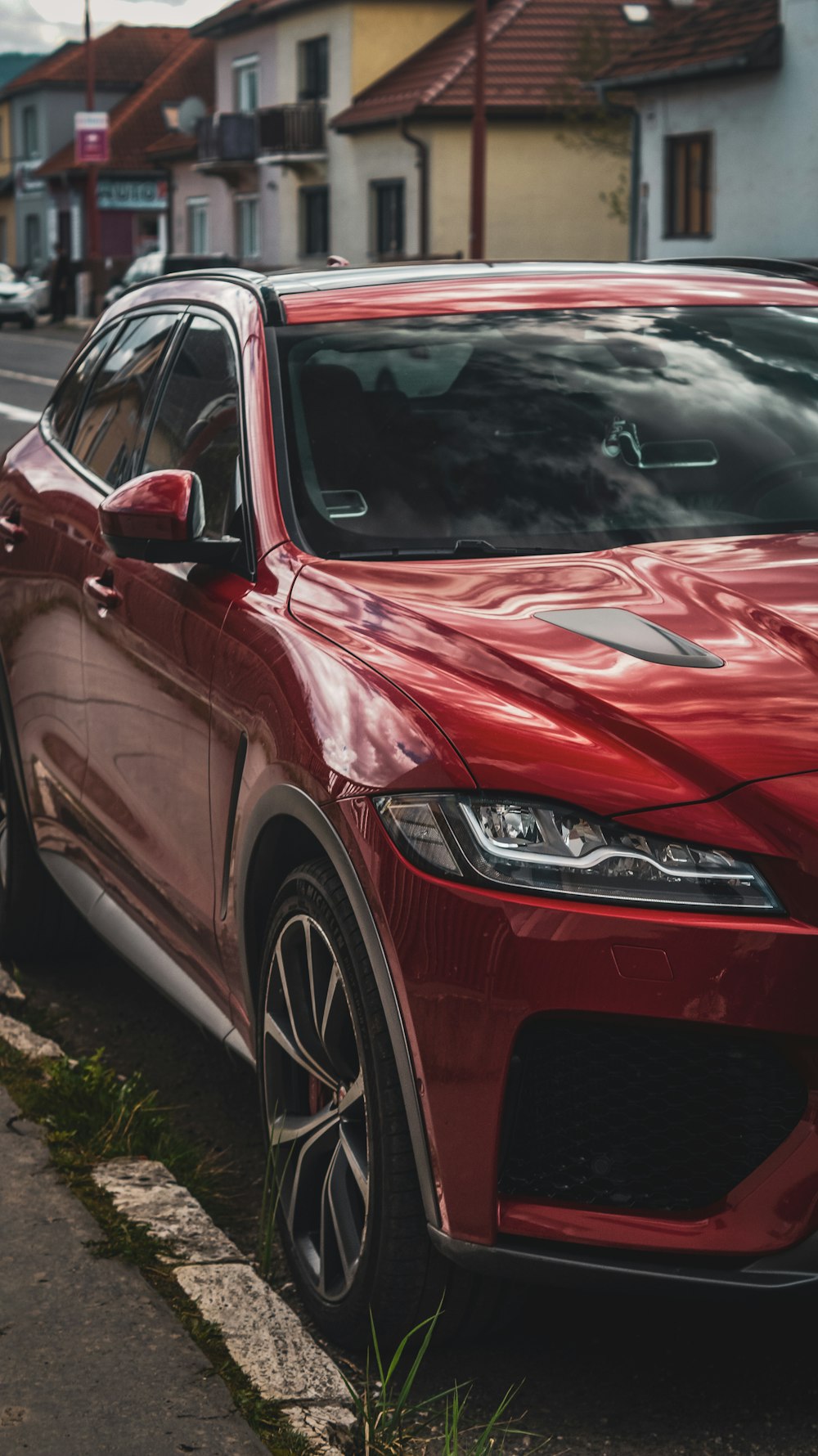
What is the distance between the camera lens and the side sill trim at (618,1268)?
2473 millimetres

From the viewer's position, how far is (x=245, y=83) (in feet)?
158

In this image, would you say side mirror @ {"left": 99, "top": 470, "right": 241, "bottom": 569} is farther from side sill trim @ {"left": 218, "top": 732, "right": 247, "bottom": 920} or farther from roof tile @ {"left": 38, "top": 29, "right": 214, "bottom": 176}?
roof tile @ {"left": 38, "top": 29, "right": 214, "bottom": 176}

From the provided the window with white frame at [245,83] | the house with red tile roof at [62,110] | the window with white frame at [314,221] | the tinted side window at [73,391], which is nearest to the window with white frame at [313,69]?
the window with white frame at [314,221]

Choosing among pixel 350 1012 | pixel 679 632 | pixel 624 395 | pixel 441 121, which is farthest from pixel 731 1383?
pixel 441 121

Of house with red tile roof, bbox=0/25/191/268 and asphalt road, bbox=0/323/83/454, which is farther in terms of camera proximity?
house with red tile roof, bbox=0/25/191/268

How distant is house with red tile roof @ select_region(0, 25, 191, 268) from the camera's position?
69.2m

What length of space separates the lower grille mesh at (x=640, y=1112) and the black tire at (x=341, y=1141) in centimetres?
21

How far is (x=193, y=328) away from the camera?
4.22 m

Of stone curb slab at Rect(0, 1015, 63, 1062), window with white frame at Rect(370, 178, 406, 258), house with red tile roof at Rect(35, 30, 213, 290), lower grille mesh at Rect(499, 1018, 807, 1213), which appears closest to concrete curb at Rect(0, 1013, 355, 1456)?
lower grille mesh at Rect(499, 1018, 807, 1213)

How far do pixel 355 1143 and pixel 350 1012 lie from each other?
217 millimetres

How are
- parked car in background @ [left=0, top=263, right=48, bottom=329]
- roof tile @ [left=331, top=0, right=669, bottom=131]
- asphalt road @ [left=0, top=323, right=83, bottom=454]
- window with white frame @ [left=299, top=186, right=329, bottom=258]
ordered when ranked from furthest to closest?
parked car in background @ [left=0, top=263, right=48, bottom=329], window with white frame @ [left=299, top=186, right=329, bottom=258], roof tile @ [left=331, top=0, right=669, bottom=131], asphalt road @ [left=0, top=323, right=83, bottom=454]

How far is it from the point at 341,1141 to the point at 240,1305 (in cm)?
32

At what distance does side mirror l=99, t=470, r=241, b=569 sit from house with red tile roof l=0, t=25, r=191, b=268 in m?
65.1

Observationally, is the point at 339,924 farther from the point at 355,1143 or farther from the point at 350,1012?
the point at 355,1143
